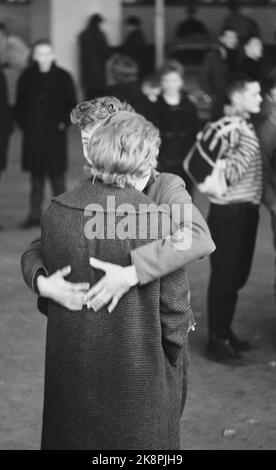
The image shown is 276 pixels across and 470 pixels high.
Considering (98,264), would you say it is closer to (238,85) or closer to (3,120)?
(238,85)

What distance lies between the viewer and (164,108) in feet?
33.1

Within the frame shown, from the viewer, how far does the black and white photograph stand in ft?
12.4

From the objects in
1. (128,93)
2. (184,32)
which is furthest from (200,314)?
(184,32)

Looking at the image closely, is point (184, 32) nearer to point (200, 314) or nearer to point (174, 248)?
point (200, 314)

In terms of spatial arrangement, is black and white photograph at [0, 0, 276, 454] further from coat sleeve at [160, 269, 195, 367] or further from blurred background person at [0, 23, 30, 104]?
blurred background person at [0, 23, 30, 104]

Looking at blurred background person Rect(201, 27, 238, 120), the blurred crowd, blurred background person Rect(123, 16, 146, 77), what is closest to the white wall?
the blurred crowd

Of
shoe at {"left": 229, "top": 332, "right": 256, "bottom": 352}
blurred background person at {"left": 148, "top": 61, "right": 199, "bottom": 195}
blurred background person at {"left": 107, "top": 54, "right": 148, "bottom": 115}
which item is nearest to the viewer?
shoe at {"left": 229, "top": 332, "right": 256, "bottom": 352}

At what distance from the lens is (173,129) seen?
1016cm

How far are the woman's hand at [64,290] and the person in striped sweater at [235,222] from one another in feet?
11.0

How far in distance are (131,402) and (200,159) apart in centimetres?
345

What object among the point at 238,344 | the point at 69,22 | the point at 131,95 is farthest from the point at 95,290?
the point at 69,22

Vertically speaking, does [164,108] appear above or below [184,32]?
above

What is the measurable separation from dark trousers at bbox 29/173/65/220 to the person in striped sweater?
5084 millimetres

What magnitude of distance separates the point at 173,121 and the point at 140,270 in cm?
653
